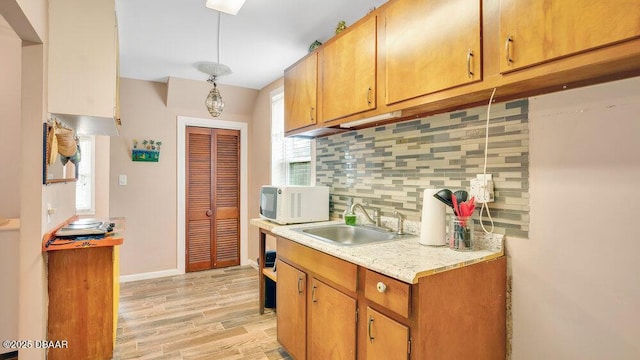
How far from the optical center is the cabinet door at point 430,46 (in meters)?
1.33

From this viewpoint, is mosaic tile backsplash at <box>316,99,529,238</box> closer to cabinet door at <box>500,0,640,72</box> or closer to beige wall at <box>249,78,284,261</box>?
cabinet door at <box>500,0,640,72</box>

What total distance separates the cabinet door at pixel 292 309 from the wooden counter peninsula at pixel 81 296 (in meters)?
1.09

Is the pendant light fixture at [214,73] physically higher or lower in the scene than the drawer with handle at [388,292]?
higher

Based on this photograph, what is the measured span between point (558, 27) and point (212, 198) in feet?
13.2

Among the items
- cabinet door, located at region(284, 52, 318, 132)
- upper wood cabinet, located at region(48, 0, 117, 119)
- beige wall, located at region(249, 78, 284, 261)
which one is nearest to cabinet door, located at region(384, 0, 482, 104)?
cabinet door, located at region(284, 52, 318, 132)

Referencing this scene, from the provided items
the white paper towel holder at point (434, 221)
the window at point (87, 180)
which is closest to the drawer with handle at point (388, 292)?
the white paper towel holder at point (434, 221)

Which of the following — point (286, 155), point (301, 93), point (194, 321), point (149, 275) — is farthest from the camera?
point (149, 275)

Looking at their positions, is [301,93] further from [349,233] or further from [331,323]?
[331,323]

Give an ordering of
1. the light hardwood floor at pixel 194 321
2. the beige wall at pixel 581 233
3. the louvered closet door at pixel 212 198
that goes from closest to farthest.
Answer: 1. the beige wall at pixel 581 233
2. the light hardwood floor at pixel 194 321
3. the louvered closet door at pixel 212 198

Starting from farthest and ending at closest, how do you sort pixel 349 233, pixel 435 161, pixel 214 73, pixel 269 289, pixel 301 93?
pixel 214 73, pixel 269 289, pixel 301 93, pixel 349 233, pixel 435 161

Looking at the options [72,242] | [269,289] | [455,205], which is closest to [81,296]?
[72,242]

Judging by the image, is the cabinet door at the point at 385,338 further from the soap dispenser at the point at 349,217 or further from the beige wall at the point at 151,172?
the beige wall at the point at 151,172

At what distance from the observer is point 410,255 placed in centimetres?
145

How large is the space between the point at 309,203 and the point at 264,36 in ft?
4.64
